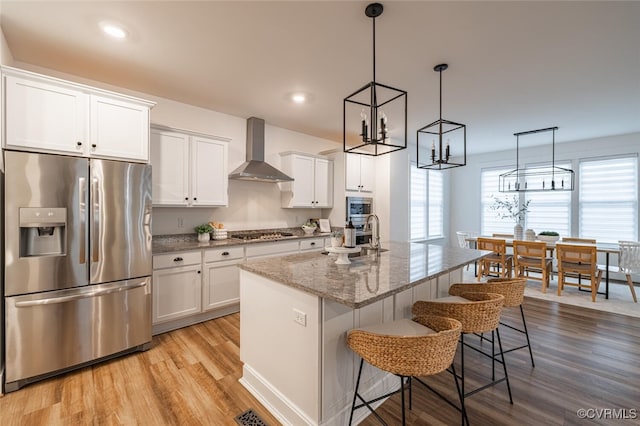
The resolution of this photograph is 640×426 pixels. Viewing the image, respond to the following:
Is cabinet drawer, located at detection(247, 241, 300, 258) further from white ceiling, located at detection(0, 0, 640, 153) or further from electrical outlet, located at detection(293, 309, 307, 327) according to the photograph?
electrical outlet, located at detection(293, 309, 307, 327)

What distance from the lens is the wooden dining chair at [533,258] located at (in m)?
4.52

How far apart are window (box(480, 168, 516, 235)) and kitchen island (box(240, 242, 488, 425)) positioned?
5.39m

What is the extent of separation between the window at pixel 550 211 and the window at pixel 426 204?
184cm

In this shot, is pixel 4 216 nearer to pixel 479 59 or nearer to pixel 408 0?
pixel 408 0

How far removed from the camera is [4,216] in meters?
2.04

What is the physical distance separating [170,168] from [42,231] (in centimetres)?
135

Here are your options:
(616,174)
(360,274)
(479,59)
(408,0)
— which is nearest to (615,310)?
(616,174)

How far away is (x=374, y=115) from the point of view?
1.99m

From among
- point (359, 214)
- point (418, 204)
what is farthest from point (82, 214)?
point (418, 204)

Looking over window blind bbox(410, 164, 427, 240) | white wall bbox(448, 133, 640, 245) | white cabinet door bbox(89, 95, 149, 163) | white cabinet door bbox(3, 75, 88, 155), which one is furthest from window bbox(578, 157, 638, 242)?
white cabinet door bbox(3, 75, 88, 155)

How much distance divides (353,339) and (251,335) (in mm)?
951

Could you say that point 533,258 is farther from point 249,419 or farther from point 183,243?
point 183,243

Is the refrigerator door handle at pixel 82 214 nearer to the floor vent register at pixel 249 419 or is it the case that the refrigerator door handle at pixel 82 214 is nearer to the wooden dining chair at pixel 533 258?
the floor vent register at pixel 249 419

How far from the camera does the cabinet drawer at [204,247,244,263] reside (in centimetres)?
332
